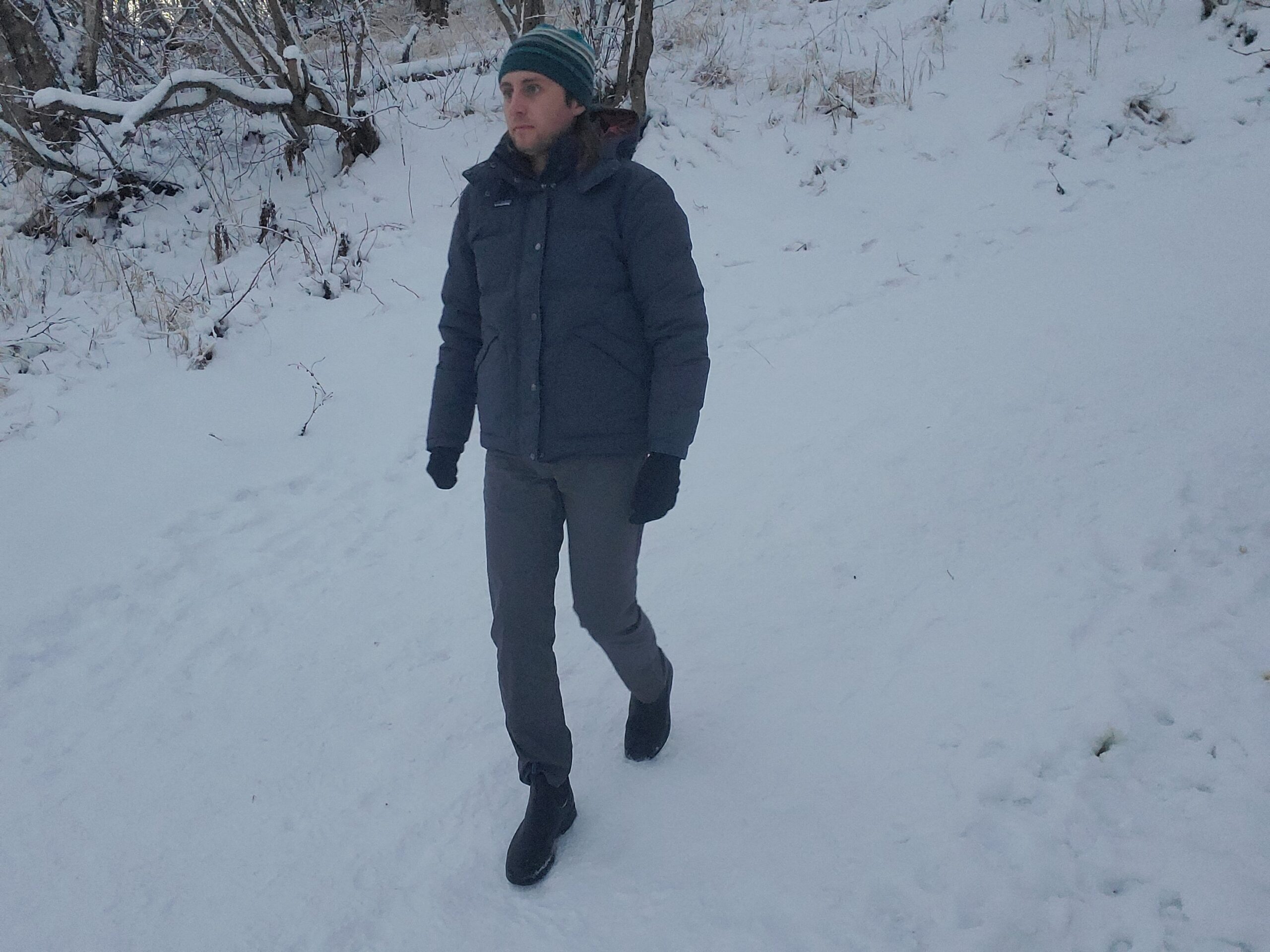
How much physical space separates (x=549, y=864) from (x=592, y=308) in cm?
146

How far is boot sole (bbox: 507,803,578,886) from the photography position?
2172 millimetres

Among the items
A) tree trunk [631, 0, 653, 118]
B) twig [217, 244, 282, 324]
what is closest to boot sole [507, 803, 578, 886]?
twig [217, 244, 282, 324]

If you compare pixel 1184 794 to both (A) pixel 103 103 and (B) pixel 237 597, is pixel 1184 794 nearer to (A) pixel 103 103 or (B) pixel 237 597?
(B) pixel 237 597

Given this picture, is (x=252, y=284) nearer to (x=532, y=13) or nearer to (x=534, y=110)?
(x=534, y=110)

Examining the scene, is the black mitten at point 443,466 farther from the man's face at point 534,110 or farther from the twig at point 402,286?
the twig at point 402,286

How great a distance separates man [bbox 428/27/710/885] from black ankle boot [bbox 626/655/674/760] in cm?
33

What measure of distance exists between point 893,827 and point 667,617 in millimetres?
1233

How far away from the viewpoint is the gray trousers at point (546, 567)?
210 cm

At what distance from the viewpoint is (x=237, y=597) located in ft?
11.2

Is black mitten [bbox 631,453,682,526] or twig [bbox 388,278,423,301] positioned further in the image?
twig [bbox 388,278,423,301]

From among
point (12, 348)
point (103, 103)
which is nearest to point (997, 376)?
point (12, 348)

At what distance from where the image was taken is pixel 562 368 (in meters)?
2.04

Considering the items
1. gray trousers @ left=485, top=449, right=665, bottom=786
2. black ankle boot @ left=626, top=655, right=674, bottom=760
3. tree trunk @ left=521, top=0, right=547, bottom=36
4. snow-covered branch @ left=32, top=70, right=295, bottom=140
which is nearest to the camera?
gray trousers @ left=485, top=449, right=665, bottom=786

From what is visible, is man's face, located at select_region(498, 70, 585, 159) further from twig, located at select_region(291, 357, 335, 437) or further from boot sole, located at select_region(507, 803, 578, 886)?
twig, located at select_region(291, 357, 335, 437)
